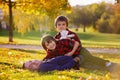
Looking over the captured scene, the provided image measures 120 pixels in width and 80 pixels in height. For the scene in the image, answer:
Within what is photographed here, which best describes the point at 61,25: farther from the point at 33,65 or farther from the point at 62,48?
the point at 33,65

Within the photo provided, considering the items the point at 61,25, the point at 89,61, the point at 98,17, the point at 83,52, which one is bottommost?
the point at 98,17

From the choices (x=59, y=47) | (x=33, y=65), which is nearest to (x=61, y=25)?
(x=59, y=47)

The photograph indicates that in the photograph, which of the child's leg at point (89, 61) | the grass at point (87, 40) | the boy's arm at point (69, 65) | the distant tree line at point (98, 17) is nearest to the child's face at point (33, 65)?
the boy's arm at point (69, 65)

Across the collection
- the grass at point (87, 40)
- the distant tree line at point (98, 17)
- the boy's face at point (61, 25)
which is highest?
the boy's face at point (61, 25)

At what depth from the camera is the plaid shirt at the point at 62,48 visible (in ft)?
29.8

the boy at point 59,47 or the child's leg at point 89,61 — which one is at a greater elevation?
the boy at point 59,47

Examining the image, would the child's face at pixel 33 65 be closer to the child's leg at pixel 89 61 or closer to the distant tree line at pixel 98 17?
Result: the child's leg at pixel 89 61

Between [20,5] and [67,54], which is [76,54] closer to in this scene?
[67,54]

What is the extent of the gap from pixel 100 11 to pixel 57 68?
211 ft

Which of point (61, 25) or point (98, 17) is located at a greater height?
point (61, 25)

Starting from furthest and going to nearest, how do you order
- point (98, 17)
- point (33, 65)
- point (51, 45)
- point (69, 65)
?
point (98, 17) → point (51, 45) → point (69, 65) → point (33, 65)

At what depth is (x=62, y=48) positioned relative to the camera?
9156 mm

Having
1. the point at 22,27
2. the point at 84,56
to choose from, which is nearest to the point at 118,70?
the point at 84,56

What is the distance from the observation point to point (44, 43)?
29.7ft
